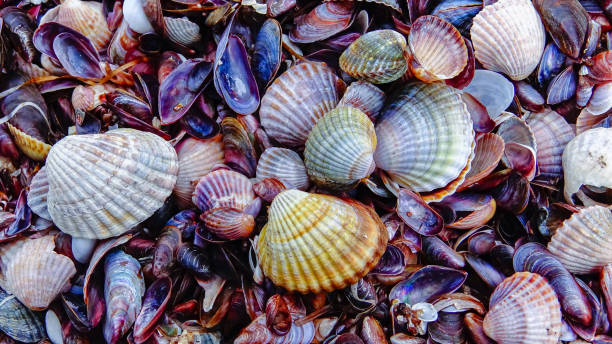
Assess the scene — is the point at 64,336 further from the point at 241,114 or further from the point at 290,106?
the point at 290,106

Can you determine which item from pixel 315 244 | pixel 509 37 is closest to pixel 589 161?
pixel 509 37

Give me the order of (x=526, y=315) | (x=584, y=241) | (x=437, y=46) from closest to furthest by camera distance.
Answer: (x=526, y=315), (x=584, y=241), (x=437, y=46)

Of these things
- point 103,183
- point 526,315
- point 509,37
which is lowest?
point 526,315

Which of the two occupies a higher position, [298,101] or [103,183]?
[298,101]

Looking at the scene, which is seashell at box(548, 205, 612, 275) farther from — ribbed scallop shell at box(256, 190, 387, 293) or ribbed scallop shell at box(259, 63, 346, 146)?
ribbed scallop shell at box(259, 63, 346, 146)

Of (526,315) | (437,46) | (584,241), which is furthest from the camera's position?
(437,46)

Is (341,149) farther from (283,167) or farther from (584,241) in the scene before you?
(584,241)

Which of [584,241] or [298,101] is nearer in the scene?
[584,241]
